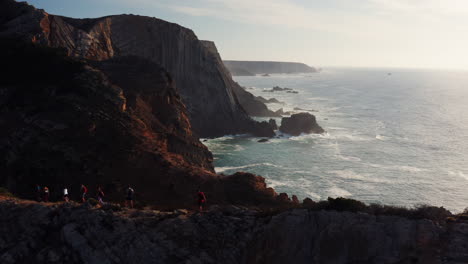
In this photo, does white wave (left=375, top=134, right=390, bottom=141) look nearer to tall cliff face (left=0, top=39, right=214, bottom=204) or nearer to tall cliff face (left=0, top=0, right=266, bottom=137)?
tall cliff face (left=0, top=0, right=266, bottom=137)

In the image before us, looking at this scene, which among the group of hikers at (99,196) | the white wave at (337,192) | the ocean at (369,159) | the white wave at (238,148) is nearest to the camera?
the group of hikers at (99,196)

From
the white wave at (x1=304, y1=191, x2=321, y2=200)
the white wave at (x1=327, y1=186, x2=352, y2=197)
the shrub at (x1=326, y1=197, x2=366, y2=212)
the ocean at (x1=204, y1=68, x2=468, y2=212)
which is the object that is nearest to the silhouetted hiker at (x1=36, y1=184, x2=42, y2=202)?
the shrub at (x1=326, y1=197, x2=366, y2=212)

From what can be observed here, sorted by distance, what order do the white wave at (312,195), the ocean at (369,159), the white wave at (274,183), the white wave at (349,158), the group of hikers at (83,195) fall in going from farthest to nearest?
the white wave at (349,158), the white wave at (274,183), the ocean at (369,159), the white wave at (312,195), the group of hikers at (83,195)

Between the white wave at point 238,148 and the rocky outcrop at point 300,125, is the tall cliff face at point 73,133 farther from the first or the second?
the rocky outcrop at point 300,125

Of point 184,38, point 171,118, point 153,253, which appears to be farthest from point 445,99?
point 153,253

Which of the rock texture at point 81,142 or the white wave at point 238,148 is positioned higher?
the rock texture at point 81,142

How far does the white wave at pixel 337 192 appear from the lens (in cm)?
4444

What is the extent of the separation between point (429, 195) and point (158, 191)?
3670cm

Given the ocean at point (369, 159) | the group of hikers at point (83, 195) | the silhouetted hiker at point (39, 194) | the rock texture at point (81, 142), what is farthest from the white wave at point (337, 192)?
the silhouetted hiker at point (39, 194)

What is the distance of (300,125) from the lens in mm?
81688

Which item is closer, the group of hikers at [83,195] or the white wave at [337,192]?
the group of hikers at [83,195]

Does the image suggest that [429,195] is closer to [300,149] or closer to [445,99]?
[300,149]

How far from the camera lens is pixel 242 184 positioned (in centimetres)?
2870

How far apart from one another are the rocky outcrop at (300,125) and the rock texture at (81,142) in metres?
49.6
